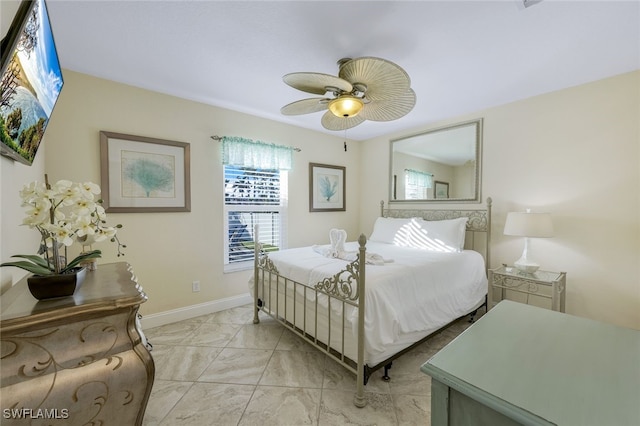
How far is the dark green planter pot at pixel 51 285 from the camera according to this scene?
93 cm

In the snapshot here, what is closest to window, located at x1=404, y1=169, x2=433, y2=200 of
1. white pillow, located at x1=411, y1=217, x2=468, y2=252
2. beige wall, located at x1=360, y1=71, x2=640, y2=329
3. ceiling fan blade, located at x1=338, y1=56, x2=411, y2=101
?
white pillow, located at x1=411, y1=217, x2=468, y2=252

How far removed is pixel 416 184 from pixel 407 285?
2199 mm

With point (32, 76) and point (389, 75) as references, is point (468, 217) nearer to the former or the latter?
point (389, 75)

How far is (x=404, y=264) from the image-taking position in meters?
2.16

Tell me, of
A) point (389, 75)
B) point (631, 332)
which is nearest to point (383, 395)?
point (631, 332)

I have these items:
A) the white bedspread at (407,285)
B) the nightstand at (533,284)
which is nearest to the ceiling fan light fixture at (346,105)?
the white bedspread at (407,285)

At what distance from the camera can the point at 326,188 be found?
13.4ft

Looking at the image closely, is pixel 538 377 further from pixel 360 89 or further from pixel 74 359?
pixel 360 89

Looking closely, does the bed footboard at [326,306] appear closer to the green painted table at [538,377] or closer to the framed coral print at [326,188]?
the green painted table at [538,377]

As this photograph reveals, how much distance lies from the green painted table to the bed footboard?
0.80 meters

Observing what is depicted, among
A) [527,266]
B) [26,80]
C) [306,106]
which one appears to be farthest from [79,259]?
[527,266]

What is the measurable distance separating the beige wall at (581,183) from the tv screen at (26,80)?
3.79 metres

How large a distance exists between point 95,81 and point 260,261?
7.49 ft

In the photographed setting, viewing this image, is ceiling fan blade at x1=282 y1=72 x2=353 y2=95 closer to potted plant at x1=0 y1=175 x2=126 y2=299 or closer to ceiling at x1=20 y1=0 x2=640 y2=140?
ceiling at x1=20 y1=0 x2=640 y2=140
